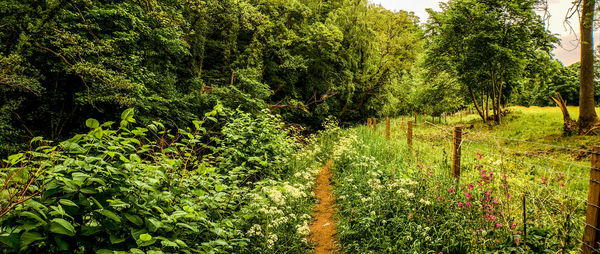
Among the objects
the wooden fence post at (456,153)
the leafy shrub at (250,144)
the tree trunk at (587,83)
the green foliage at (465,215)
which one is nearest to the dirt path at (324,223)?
the green foliage at (465,215)

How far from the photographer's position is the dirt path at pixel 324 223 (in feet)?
14.3

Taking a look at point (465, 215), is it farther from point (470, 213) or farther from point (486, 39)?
point (486, 39)

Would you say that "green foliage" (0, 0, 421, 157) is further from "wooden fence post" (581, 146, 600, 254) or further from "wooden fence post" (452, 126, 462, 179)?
"wooden fence post" (581, 146, 600, 254)

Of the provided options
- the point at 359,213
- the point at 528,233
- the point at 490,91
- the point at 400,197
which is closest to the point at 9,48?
the point at 359,213

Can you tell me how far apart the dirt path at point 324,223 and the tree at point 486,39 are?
37.7 ft

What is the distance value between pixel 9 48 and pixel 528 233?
14249 millimetres

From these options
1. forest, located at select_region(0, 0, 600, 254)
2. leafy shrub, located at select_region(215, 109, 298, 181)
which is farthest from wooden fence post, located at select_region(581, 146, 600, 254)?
leafy shrub, located at select_region(215, 109, 298, 181)

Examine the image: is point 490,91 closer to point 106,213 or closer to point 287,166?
point 287,166

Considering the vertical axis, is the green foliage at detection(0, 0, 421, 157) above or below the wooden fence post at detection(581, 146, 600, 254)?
above

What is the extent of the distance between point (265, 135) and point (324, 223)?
2347 mm

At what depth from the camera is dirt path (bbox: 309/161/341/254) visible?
4355 mm

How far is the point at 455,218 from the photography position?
359 cm

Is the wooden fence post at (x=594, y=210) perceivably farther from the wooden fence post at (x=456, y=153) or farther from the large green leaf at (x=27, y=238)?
the large green leaf at (x=27, y=238)

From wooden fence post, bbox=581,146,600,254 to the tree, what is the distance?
11.5 metres
